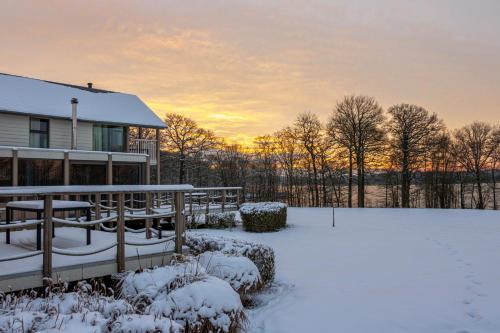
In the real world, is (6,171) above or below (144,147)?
below

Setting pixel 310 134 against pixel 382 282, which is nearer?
pixel 382 282

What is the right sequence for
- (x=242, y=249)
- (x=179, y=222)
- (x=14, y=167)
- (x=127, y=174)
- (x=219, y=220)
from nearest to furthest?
(x=179, y=222) → (x=242, y=249) → (x=14, y=167) → (x=219, y=220) → (x=127, y=174)

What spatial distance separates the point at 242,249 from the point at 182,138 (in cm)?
3291

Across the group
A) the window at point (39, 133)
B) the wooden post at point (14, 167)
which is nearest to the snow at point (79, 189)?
the wooden post at point (14, 167)

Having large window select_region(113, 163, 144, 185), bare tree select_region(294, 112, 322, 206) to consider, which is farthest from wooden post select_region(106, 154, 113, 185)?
bare tree select_region(294, 112, 322, 206)

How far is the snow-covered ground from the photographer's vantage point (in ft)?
17.5

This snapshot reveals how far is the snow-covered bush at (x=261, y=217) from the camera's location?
571 inches

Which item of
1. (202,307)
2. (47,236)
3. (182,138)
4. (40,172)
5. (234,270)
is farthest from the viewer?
(182,138)

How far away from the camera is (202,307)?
414cm

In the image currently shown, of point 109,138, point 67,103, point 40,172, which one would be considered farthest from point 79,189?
point 109,138

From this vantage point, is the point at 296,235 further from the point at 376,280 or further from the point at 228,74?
the point at 228,74

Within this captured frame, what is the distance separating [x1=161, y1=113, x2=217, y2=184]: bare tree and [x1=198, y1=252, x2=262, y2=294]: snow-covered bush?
107ft

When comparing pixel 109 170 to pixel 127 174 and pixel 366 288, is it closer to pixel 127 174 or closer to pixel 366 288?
pixel 127 174

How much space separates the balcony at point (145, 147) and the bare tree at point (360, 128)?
628 inches
